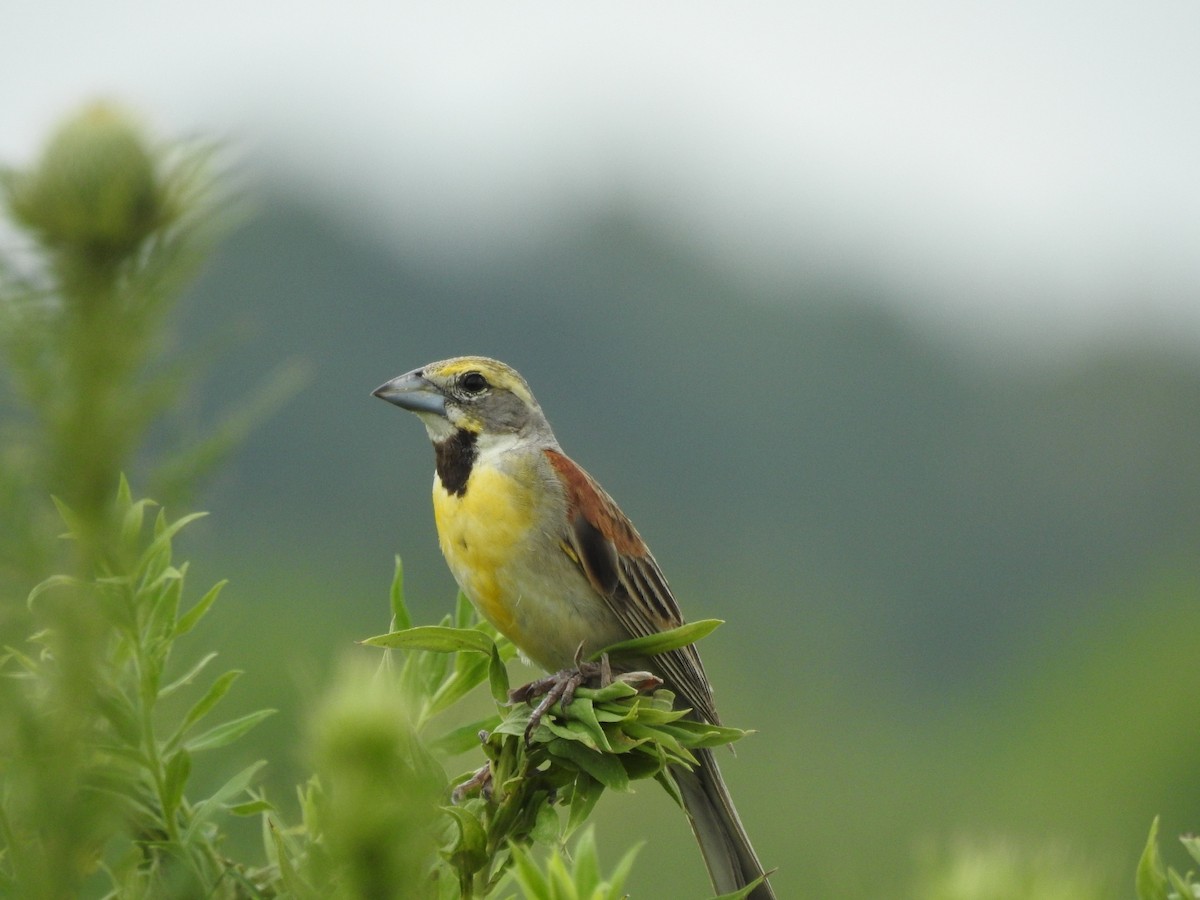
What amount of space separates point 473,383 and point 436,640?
11.2 ft

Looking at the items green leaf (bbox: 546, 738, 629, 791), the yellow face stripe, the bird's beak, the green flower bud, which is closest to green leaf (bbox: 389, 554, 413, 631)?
green leaf (bbox: 546, 738, 629, 791)

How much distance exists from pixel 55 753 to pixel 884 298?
13310 centimetres

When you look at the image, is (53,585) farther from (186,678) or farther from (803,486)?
(803,486)

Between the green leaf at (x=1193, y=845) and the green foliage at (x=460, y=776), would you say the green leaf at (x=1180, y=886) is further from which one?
the green foliage at (x=460, y=776)

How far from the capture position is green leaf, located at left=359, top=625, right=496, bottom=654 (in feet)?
7.54

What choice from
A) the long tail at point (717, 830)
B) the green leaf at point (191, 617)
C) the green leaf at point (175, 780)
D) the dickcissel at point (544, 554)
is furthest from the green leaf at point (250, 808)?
the dickcissel at point (544, 554)

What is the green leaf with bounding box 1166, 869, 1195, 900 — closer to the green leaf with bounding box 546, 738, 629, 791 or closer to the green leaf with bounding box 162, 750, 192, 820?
the green leaf with bounding box 546, 738, 629, 791

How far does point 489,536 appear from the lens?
5.04m

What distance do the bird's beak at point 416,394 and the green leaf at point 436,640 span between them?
3074mm

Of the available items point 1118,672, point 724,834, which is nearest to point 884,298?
point 1118,672

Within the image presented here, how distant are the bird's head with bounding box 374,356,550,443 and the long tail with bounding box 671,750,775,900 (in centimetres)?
161

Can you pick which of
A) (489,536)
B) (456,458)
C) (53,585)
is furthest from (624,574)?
(53,585)

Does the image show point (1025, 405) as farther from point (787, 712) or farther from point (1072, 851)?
point (1072, 851)

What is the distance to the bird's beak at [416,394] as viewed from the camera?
554cm
